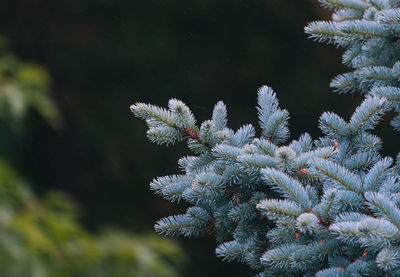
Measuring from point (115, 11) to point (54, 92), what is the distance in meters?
0.78

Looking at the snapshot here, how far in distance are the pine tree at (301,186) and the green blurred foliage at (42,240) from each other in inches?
27.7

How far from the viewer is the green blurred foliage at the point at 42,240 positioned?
140cm

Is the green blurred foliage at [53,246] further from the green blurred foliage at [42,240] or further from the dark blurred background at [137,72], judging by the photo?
the dark blurred background at [137,72]

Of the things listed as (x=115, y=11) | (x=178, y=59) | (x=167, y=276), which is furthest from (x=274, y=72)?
(x=167, y=276)

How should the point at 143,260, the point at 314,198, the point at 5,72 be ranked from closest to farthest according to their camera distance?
the point at 314,198
the point at 143,260
the point at 5,72

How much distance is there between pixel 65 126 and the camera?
3.66 metres

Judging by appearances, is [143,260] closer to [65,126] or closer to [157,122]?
[157,122]

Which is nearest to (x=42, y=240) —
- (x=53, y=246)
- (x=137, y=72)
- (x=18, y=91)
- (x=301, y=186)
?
(x=53, y=246)

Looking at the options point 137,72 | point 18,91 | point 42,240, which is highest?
point 137,72

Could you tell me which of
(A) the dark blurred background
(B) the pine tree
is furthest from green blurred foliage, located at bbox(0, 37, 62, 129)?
(A) the dark blurred background

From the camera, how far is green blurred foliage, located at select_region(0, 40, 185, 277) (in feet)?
4.58

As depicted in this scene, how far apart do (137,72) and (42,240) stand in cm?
230

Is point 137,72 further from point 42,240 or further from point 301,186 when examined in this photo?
point 301,186

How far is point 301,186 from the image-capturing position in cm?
73
